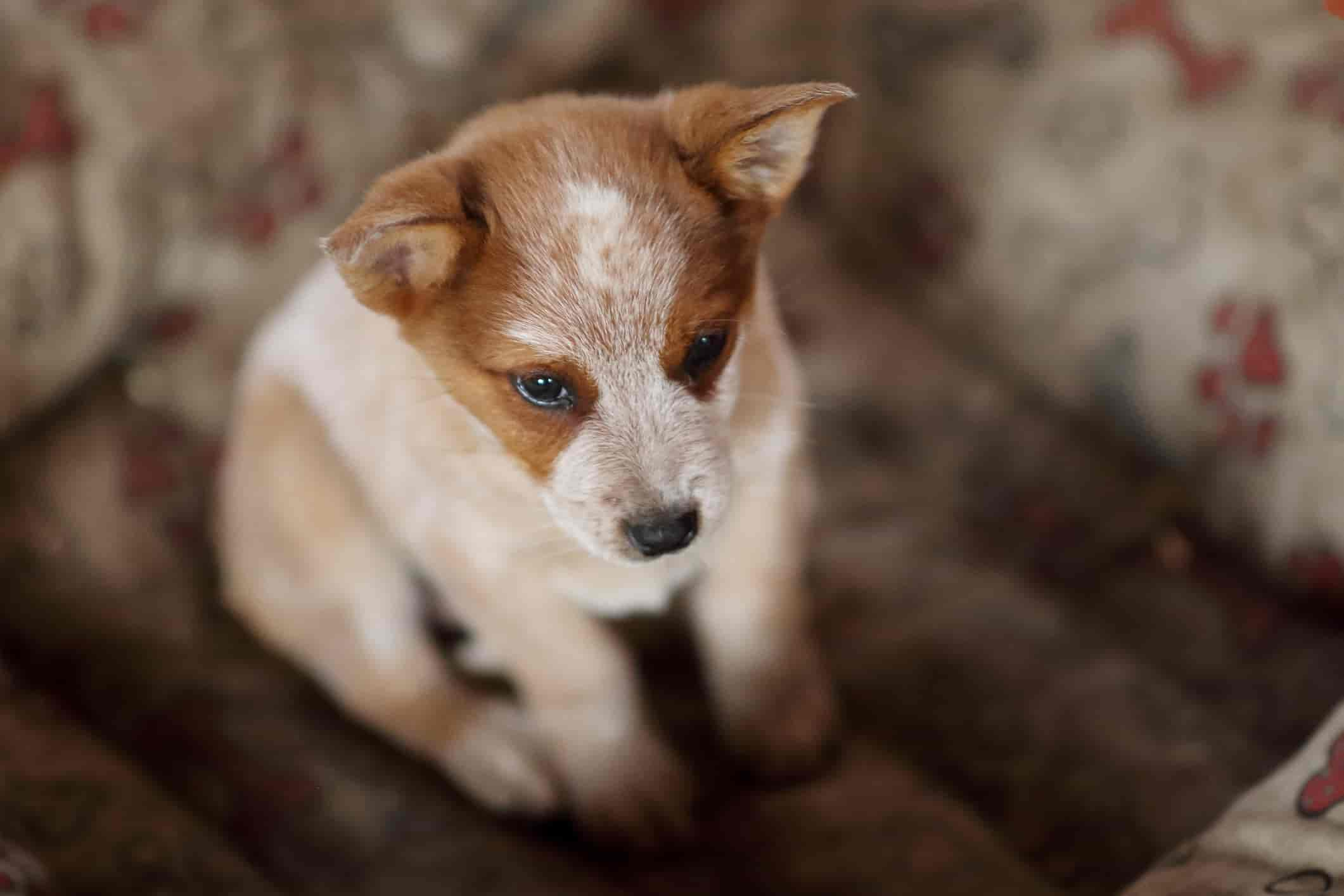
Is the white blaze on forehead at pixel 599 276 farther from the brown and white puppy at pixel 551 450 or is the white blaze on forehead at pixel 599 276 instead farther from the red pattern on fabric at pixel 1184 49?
the red pattern on fabric at pixel 1184 49

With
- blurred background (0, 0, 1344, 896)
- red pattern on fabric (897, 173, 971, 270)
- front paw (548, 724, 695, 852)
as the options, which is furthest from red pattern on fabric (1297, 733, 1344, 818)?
red pattern on fabric (897, 173, 971, 270)

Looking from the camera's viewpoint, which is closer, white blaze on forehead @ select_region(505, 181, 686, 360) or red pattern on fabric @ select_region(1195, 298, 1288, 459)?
white blaze on forehead @ select_region(505, 181, 686, 360)

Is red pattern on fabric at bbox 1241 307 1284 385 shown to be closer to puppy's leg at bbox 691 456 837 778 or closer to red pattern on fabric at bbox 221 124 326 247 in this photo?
puppy's leg at bbox 691 456 837 778

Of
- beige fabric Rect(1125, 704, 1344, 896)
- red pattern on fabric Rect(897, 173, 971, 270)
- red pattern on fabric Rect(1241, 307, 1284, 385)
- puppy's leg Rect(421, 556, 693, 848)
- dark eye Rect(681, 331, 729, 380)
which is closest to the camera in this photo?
beige fabric Rect(1125, 704, 1344, 896)

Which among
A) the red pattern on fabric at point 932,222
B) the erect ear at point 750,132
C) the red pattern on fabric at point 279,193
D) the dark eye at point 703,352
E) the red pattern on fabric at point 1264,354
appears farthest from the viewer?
the red pattern on fabric at point 932,222

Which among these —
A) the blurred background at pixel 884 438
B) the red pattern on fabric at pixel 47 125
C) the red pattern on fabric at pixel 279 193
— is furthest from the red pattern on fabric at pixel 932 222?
the red pattern on fabric at pixel 47 125

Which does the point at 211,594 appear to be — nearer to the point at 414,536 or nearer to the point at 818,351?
the point at 414,536
